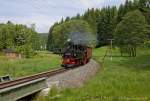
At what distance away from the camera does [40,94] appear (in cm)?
1579

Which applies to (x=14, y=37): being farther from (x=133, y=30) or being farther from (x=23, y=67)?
(x=23, y=67)

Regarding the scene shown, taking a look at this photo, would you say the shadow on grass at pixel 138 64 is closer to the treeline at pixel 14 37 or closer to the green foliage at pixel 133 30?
the green foliage at pixel 133 30

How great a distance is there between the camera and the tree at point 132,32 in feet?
249

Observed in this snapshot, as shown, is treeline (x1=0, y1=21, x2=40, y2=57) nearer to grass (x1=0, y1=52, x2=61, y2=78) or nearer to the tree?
the tree

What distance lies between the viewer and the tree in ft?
249

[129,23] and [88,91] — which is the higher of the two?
[129,23]

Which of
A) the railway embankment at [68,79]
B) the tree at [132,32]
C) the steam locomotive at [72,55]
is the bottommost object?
the railway embankment at [68,79]

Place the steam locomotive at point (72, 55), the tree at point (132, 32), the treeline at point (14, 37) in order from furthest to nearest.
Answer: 1. the treeline at point (14, 37)
2. the tree at point (132, 32)
3. the steam locomotive at point (72, 55)

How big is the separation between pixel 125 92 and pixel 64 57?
22949mm

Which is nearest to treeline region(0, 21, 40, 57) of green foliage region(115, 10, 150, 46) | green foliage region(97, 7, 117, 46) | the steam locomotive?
green foliage region(97, 7, 117, 46)

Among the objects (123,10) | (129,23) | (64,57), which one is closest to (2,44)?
(123,10)

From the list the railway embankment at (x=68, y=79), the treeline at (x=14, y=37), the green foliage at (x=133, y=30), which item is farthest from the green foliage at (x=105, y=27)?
the railway embankment at (x=68, y=79)

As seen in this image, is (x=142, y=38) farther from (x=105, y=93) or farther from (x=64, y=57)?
(x=105, y=93)

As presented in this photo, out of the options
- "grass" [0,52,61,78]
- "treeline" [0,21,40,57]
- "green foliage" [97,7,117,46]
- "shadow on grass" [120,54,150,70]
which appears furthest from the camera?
"green foliage" [97,7,117,46]
